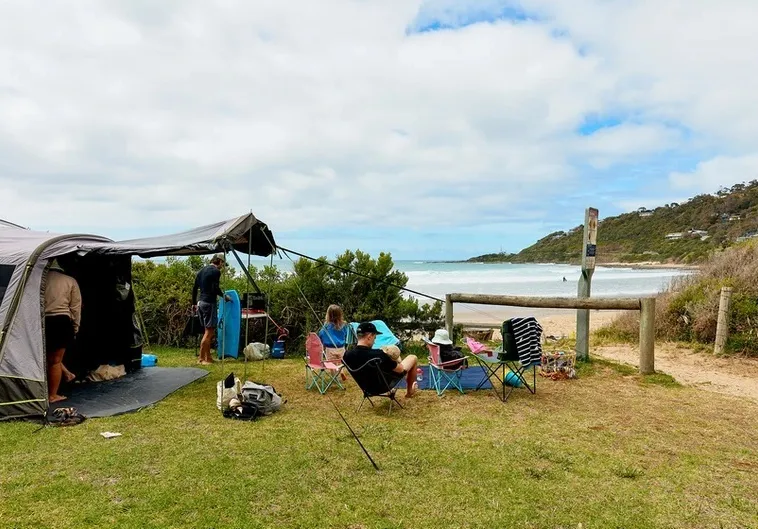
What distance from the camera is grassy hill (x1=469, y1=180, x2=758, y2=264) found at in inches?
1264

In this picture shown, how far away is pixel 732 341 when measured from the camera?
748cm

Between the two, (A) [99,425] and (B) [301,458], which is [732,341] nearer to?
(B) [301,458]

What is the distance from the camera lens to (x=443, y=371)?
5465 millimetres

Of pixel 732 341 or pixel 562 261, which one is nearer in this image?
pixel 732 341

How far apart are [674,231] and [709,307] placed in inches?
1533

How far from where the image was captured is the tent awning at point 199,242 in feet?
17.0

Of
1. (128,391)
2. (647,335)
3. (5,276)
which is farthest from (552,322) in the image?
(5,276)

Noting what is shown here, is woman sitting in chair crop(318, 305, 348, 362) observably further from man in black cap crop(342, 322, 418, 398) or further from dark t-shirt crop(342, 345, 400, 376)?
dark t-shirt crop(342, 345, 400, 376)

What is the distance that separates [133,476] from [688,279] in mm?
9708

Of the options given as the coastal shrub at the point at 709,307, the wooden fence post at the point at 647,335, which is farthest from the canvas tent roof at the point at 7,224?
the coastal shrub at the point at 709,307

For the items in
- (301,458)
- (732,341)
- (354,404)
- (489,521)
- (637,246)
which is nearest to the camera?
(489,521)

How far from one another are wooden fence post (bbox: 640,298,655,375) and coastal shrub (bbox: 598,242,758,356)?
2.11 meters

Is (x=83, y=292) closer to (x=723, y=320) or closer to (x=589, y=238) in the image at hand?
(x=589, y=238)

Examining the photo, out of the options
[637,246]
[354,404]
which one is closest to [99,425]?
[354,404]
